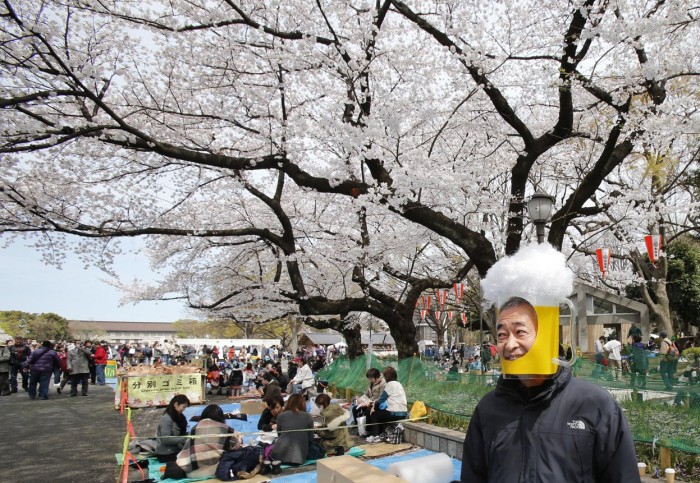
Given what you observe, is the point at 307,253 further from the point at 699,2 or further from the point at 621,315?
the point at 621,315

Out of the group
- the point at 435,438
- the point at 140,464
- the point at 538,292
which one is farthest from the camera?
the point at 435,438

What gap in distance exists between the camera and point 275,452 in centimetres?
745

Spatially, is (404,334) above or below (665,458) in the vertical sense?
above

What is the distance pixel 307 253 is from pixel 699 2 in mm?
10361

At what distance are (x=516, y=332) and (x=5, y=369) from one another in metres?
18.2

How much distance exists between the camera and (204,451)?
23.5 feet

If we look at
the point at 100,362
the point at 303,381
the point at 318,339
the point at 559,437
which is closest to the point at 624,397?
the point at 559,437

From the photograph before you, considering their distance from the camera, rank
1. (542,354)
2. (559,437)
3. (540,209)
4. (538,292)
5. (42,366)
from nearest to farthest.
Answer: (559,437) → (542,354) → (538,292) → (540,209) → (42,366)

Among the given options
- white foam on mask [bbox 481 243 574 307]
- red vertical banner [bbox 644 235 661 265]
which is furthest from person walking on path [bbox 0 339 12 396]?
red vertical banner [bbox 644 235 661 265]

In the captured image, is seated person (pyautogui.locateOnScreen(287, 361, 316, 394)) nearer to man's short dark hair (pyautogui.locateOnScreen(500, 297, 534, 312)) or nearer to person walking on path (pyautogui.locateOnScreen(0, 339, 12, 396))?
person walking on path (pyautogui.locateOnScreen(0, 339, 12, 396))

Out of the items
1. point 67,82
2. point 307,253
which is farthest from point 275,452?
point 307,253

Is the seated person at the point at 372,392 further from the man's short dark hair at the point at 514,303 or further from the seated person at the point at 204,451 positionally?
the man's short dark hair at the point at 514,303

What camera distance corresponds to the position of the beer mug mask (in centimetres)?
209

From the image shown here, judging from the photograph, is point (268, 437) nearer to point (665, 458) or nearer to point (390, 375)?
point (390, 375)
